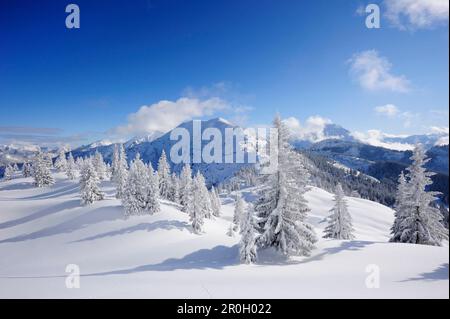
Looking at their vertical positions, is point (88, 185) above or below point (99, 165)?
below

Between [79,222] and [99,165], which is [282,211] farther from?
[99,165]

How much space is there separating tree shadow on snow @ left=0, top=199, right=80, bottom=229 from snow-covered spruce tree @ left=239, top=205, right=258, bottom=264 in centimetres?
3643

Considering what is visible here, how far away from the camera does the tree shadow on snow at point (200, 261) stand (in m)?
19.4

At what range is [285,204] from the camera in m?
21.6

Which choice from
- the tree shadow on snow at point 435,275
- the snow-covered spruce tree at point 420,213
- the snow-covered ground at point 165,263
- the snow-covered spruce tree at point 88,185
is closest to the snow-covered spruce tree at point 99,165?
the snow-covered ground at point 165,263

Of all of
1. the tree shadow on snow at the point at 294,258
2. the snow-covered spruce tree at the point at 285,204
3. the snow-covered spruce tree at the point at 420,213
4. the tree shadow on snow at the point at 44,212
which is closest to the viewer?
the tree shadow on snow at the point at 294,258

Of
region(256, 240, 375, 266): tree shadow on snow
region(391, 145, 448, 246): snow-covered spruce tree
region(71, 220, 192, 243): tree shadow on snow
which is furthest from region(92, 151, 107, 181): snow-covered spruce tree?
region(391, 145, 448, 246): snow-covered spruce tree

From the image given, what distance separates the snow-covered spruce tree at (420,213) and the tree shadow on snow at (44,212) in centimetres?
4774

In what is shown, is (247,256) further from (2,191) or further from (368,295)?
(2,191)

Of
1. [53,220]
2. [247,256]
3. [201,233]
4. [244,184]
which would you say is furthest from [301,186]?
[244,184]

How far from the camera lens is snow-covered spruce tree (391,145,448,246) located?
78.1 feet

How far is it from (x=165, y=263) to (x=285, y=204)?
37.7 feet

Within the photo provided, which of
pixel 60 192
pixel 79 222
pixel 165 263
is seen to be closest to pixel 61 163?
pixel 60 192

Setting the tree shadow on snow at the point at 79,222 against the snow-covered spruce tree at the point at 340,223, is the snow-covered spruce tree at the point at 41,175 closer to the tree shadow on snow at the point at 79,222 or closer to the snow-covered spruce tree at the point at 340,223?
the tree shadow on snow at the point at 79,222
